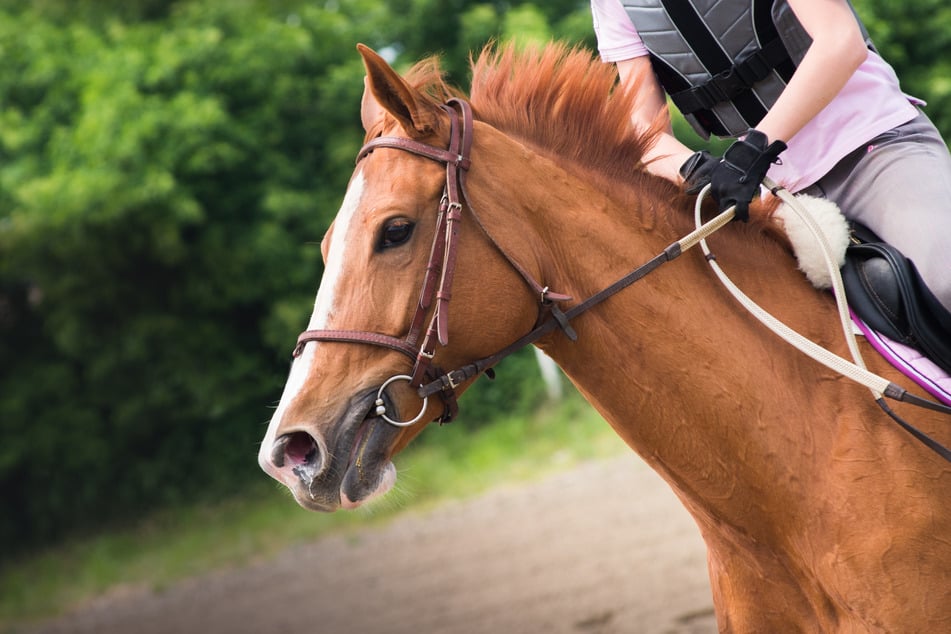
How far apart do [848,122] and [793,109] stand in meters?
0.24

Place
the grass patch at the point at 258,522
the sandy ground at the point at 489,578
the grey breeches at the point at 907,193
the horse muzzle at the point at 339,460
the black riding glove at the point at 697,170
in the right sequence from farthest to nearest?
1. the grass patch at the point at 258,522
2. the sandy ground at the point at 489,578
3. the black riding glove at the point at 697,170
4. the grey breeches at the point at 907,193
5. the horse muzzle at the point at 339,460

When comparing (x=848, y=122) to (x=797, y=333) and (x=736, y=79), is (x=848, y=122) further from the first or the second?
(x=797, y=333)

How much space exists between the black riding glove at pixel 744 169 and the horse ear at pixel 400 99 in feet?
2.27

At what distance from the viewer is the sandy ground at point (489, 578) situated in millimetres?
6383

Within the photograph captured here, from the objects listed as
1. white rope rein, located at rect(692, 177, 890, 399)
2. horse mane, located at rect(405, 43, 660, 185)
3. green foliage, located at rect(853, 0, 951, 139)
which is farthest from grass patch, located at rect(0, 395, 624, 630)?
white rope rein, located at rect(692, 177, 890, 399)

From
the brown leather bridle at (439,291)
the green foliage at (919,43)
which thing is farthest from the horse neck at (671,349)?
the green foliage at (919,43)

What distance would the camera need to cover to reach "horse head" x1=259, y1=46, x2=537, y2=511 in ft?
6.52

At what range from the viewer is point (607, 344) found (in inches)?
86.6

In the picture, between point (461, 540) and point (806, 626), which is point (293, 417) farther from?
point (461, 540)

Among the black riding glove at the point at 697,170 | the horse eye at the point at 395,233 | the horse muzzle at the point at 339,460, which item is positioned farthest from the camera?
the black riding glove at the point at 697,170

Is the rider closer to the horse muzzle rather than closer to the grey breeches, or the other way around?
the grey breeches

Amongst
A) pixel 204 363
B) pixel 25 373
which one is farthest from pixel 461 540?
pixel 25 373

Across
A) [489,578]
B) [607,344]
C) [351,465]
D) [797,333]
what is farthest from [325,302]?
[489,578]

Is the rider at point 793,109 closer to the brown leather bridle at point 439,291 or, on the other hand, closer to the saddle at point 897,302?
the saddle at point 897,302
